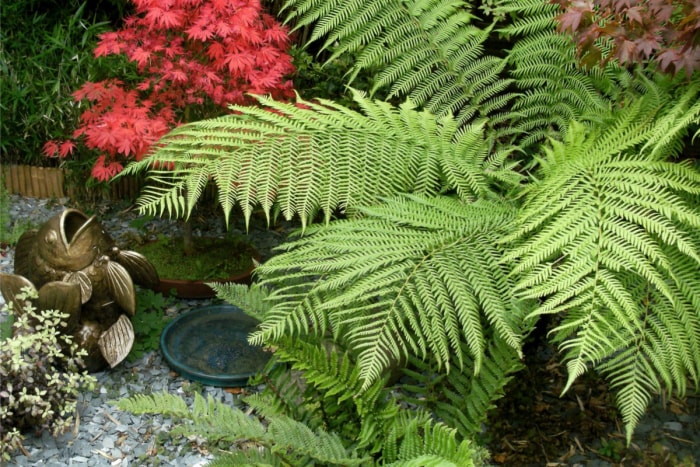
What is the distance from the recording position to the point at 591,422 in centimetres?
260

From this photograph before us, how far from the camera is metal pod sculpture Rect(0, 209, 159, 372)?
2.55 metres

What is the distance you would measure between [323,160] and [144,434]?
1.25 m

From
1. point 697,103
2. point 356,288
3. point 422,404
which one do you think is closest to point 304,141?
point 356,288

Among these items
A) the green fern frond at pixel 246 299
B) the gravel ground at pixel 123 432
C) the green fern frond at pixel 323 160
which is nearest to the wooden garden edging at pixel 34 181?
the gravel ground at pixel 123 432

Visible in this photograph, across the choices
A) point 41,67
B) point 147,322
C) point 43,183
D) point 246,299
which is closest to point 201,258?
point 147,322

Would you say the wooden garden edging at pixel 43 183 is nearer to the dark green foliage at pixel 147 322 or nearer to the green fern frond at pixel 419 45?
the dark green foliage at pixel 147 322

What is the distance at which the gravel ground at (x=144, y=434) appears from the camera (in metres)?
2.40

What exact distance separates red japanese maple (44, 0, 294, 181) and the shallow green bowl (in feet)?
2.33

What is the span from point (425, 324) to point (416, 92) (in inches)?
37.0

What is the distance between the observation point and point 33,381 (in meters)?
2.36

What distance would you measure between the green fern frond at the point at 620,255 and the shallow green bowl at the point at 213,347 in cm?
141

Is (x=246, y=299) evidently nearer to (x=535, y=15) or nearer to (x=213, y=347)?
(x=213, y=347)

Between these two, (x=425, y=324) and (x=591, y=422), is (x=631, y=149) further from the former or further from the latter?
(x=591, y=422)

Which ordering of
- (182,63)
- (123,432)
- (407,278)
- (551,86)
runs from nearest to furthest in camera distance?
1. (407,278)
2. (551,86)
3. (123,432)
4. (182,63)
